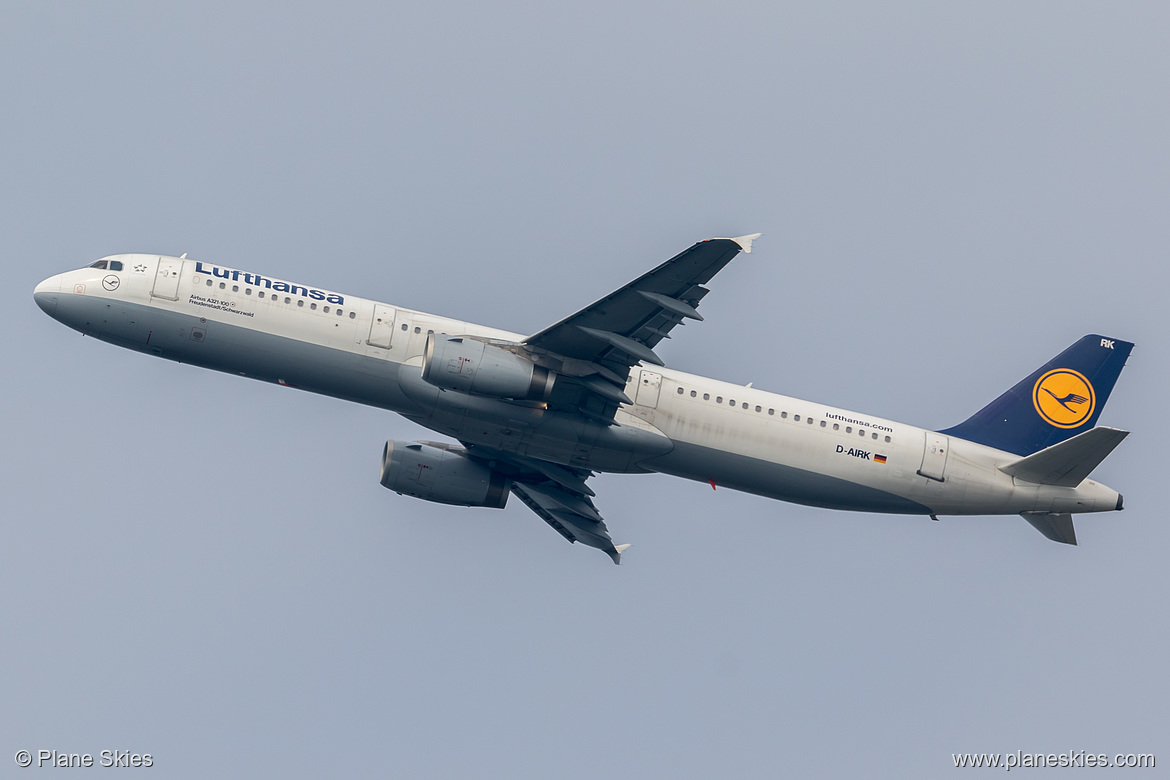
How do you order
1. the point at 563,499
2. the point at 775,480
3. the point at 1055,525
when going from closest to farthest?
the point at 775,480
the point at 1055,525
the point at 563,499

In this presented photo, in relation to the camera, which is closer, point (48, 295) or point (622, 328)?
point (622, 328)

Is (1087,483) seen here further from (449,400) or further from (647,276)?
(449,400)

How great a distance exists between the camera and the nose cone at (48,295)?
4259 cm

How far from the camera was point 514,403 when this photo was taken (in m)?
41.6

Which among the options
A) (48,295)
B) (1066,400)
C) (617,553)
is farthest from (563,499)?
(48,295)

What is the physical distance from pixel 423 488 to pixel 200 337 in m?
10.9

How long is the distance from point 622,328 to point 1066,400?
1972cm

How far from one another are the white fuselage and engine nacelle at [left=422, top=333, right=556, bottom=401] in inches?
42.4

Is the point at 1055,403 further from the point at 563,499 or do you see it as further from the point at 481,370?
the point at 481,370

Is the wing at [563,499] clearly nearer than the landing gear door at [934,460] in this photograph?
No

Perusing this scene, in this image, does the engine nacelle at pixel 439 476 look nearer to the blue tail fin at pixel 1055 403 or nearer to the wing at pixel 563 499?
the wing at pixel 563 499

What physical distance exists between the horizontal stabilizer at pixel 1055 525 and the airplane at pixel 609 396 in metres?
0.06

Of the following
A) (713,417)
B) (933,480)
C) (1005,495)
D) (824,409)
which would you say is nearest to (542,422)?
(713,417)

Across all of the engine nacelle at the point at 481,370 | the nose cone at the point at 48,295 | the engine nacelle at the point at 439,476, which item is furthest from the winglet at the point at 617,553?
the nose cone at the point at 48,295
